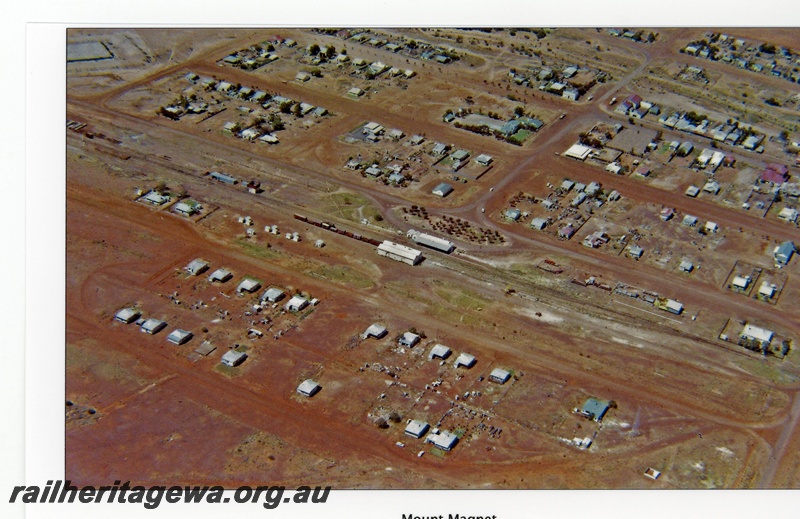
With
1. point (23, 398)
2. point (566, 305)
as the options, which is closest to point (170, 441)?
point (23, 398)

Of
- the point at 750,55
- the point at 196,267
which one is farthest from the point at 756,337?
the point at 750,55

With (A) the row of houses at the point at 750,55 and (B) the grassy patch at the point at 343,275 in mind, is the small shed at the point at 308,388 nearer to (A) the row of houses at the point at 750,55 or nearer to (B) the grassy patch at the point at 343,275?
(B) the grassy patch at the point at 343,275

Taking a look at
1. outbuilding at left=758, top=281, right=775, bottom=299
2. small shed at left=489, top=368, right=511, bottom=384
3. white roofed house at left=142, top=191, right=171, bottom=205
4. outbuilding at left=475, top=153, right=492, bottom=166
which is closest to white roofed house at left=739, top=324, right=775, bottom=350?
outbuilding at left=758, top=281, right=775, bottom=299

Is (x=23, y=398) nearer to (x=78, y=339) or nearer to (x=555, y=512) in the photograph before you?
(x=78, y=339)

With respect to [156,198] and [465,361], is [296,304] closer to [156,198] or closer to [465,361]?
[465,361]

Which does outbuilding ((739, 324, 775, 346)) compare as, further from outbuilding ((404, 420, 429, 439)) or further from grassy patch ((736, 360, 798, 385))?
outbuilding ((404, 420, 429, 439))

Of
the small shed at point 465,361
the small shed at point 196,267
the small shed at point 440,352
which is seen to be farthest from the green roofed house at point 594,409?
the small shed at point 196,267
